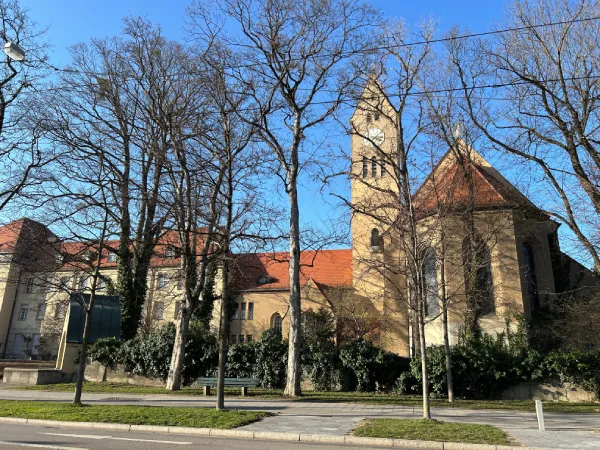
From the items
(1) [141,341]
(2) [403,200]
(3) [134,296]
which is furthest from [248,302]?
(2) [403,200]

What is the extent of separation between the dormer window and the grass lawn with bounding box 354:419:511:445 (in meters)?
38.2

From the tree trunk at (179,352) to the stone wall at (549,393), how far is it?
13.3m

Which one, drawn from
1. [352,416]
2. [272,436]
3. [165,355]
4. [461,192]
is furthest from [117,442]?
[461,192]

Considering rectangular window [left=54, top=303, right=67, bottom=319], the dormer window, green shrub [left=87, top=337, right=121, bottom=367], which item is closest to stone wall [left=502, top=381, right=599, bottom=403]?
green shrub [left=87, top=337, right=121, bottom=367]

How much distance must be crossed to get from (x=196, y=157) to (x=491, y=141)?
40.2 feet

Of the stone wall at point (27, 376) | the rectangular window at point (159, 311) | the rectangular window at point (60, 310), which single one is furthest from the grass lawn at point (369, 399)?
the rectangular window at point (159, 311)

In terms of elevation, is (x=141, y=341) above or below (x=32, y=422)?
above

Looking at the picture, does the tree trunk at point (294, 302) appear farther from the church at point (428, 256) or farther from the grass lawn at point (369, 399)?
the church at point (428, 256)

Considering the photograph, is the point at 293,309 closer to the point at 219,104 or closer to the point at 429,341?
the point at 219,104

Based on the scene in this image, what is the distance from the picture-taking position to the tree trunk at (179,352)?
1950cm

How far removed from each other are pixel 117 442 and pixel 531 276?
24.7 metres

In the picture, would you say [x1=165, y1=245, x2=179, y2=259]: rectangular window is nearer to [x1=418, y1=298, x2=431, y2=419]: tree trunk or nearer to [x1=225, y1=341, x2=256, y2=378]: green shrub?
[x1=225, y1=341, x2=256, y2=378]: green shrub

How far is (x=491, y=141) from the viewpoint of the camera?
19641 millimetres

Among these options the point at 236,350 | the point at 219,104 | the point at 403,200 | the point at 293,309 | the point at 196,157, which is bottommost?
the point at 236,350
